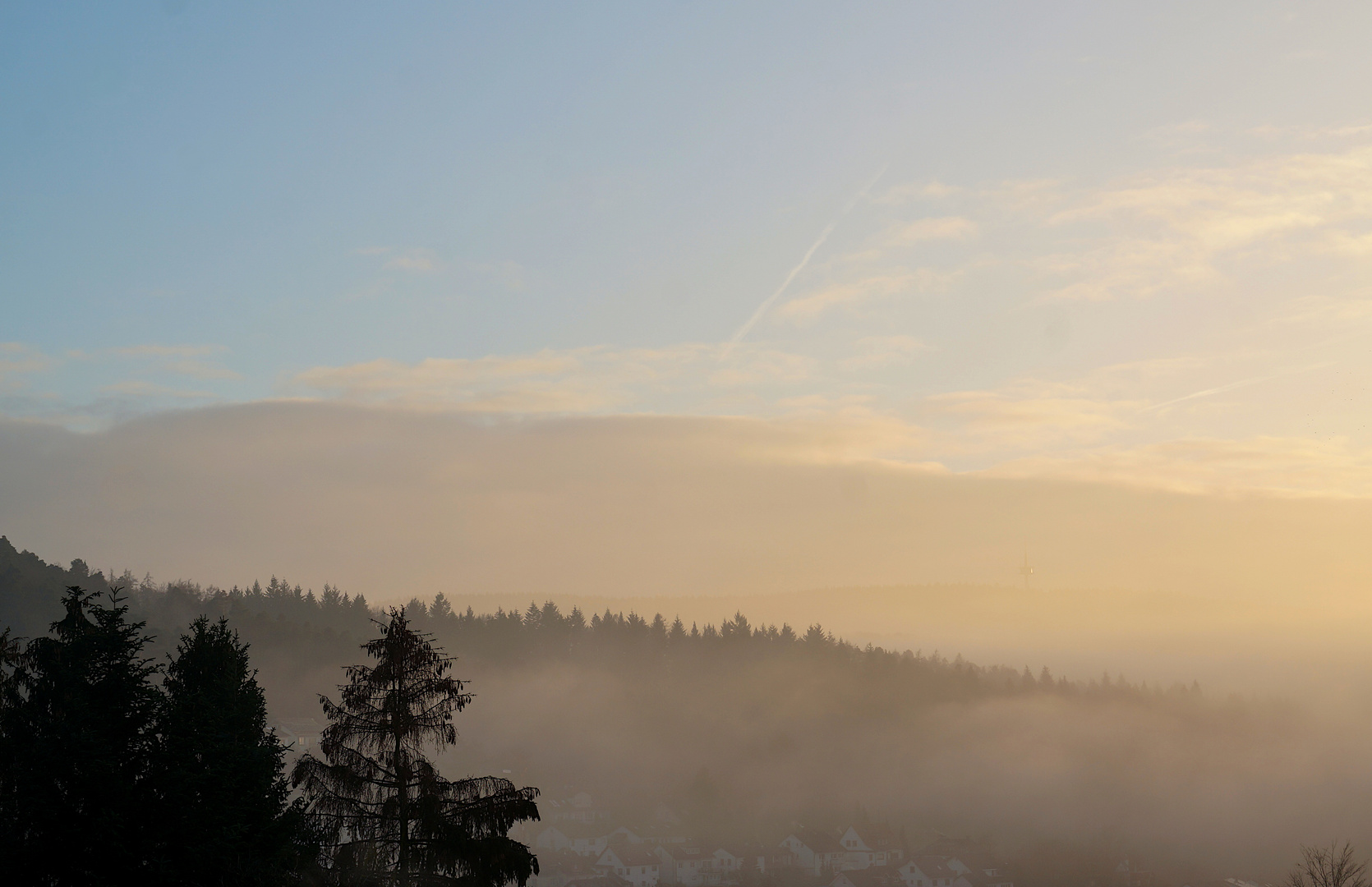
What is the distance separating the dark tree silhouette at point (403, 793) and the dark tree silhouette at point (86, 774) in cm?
380

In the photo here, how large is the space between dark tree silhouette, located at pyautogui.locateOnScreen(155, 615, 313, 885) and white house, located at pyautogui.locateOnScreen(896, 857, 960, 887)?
454 feet

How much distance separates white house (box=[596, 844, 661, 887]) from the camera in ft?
458

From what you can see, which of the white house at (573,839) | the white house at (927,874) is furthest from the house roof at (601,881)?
the white house at (927,874)

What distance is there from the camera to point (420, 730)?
924 inches

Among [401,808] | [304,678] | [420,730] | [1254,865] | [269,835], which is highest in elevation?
[420,730]

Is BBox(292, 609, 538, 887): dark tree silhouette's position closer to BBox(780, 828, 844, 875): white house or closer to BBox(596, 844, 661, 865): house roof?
BBox(596, 844, 661, 865): house roof

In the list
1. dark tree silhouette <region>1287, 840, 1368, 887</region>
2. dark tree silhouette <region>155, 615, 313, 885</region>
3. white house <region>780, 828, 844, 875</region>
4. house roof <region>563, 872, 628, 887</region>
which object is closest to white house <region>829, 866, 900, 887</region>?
white house <region>780, 828, 844, 875</region>

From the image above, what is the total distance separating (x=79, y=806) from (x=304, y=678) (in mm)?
156971

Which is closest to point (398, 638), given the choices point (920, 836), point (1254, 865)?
point (920, 836)

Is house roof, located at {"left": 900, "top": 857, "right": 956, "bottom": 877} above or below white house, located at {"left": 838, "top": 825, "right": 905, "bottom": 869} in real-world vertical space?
above

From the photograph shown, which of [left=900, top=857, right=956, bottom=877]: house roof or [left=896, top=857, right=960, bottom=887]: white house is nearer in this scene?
[left=896, top=857, right=960, bottom=887]: white house

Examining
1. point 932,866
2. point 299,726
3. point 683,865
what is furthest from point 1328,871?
point 299,726

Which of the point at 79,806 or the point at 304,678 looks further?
the point at 304,678

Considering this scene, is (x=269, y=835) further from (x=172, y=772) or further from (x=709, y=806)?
(x=709, y=806)
